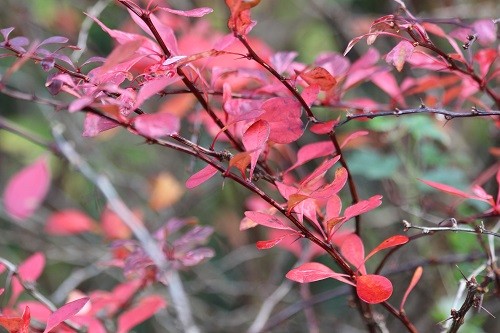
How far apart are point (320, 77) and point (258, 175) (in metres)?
0.12

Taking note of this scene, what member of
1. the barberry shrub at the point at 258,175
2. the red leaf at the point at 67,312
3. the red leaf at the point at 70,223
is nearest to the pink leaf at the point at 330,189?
the barberry shrub at the point at 258,175

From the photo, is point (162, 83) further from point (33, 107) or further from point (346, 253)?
point (33, 107)

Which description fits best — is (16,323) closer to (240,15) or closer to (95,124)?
(95,124)

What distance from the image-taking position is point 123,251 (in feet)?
3.54

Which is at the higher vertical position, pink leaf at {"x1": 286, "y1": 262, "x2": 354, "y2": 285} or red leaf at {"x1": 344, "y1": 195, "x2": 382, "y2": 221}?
red leaf at {"x1": 344, "y1": 195, "x2": 382, "y2": 221}

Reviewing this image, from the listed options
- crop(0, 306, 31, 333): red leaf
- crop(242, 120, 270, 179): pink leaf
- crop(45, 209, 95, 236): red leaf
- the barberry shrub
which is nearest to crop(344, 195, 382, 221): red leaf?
the barberry shrub

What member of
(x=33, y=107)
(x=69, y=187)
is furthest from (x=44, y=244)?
(x=33, y=107)

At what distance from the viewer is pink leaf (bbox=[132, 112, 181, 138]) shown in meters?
0.47

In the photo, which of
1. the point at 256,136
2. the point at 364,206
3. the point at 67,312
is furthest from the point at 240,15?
A: the point at 67,312

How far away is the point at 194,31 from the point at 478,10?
2.45 feet

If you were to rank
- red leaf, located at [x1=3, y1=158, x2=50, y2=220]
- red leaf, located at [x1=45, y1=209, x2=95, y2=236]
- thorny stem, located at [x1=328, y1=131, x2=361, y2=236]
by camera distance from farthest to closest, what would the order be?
red leaf, located at [x1=45, y1=209, x2=95, y2=236] < red leaf, located at [x1=3, y1=158, x2=50, y2=220] < thorny stem, located at [x1=328, y1=131, x2=361, y2=236]

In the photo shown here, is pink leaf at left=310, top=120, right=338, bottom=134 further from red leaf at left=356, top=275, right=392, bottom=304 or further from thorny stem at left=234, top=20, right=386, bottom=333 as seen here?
red leaf at left=356, top=275, right=392, bottom=304

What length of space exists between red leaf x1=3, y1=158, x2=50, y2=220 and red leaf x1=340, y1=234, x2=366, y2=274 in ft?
2.85

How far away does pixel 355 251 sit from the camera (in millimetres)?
663
